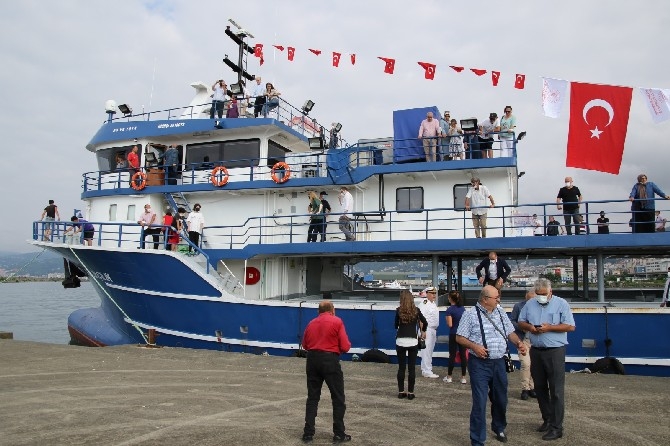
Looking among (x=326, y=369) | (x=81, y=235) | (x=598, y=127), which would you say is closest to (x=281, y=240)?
(x=81, y=235)

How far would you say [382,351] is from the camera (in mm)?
11297

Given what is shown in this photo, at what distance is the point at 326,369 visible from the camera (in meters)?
5.64

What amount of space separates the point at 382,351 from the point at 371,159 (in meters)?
5.17

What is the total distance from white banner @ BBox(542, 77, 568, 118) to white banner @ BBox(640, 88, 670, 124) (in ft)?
5.38

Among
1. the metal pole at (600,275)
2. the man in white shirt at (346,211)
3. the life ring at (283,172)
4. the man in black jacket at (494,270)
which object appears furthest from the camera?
the life ring at (283,172)

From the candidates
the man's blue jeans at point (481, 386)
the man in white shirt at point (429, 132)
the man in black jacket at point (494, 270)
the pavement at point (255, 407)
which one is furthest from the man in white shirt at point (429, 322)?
the man in white shirt at point (429, 132)

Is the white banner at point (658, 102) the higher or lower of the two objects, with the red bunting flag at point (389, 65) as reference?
lower

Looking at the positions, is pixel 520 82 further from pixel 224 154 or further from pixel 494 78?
pixel 224 154

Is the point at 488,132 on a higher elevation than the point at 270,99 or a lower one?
lower

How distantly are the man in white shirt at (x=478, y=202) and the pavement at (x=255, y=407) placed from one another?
11.5ft

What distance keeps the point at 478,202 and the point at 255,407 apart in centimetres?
722

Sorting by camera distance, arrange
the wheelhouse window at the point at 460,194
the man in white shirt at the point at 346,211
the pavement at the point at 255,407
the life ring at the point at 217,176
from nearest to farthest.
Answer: the pavement at the point at 255,407, the man in white shirt at the point at 346,211, the wheelhouse window at the point at 460,194, the life ring at the point at 217,176

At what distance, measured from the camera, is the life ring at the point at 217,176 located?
14.6 meters

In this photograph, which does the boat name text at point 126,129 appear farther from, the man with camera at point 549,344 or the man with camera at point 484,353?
the man with camera at point 549,344
